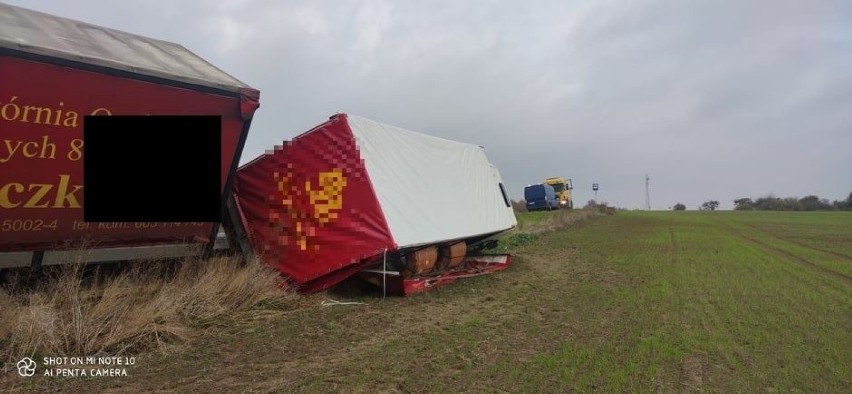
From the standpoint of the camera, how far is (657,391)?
3762 millimetres

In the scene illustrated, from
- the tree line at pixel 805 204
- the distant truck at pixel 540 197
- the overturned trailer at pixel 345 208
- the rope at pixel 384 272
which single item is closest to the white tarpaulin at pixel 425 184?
the overturned trailer at pixel 345 208

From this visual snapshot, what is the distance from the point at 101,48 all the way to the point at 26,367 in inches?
128

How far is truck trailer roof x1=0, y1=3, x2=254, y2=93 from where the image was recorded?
4553mm

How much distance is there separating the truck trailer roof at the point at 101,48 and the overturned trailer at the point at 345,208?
1.62 meters

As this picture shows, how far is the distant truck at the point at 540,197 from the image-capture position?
4512cm

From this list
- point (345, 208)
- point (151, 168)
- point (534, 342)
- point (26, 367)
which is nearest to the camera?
point (26, 367)

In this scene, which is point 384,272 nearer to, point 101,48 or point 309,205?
point 309,205

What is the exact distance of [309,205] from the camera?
23.5 feet

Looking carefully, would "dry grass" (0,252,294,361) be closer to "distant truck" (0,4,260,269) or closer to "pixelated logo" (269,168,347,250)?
"distant truck" (0,4,260,269)

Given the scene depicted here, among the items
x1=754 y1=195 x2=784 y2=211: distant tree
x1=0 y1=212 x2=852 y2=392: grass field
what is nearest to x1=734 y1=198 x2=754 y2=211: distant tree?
x1=754 y1=195 x2=784 y2=211: distant tree

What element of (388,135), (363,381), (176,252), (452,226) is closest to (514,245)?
(452,226)

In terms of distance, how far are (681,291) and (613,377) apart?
4.78 m

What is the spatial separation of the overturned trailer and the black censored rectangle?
123 centimetres

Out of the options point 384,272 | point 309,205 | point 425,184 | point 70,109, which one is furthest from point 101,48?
point 425,184
